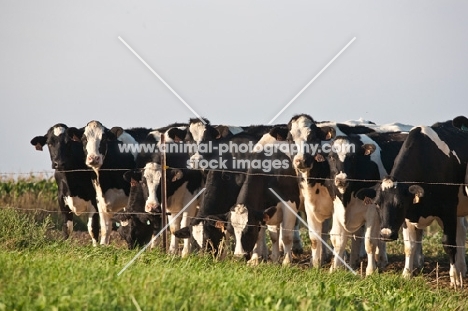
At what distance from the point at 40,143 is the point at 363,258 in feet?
21.9

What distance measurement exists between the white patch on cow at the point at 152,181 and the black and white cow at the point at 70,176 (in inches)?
87.1

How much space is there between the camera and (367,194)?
48.8 feet

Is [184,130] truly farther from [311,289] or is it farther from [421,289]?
[311,289]

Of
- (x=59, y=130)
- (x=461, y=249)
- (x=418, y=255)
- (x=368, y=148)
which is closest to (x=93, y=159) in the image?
(x=59, y=130)

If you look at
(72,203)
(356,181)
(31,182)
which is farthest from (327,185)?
(31,182)

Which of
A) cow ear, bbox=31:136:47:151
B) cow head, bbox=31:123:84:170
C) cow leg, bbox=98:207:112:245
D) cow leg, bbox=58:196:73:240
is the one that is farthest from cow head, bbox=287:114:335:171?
cow ear, bbox=31:136:47:151

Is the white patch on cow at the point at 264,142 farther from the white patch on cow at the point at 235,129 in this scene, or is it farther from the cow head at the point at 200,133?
the white patch on cow at the point at 235,129

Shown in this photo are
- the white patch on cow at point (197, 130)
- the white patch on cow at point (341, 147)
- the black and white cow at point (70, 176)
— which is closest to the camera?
the white patch on cow at point (341, 147)

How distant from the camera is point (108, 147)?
62.5 ft

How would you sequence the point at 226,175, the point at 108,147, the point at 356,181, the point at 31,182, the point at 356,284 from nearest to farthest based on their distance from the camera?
1. the point at 356,284
2. the point at 356,181
3. the point at 226,175
4. the point at 108,147
5. the point at 31,182

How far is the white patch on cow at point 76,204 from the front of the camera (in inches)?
751

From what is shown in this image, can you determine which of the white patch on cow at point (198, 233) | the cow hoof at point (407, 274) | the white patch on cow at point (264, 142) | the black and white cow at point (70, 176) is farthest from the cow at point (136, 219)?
the cow hoof at point (407, 274)

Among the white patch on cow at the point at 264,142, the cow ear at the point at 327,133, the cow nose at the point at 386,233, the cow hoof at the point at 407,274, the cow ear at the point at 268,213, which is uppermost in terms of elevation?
the cow ear at the point at 327,133

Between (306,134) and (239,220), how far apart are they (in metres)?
2.03
